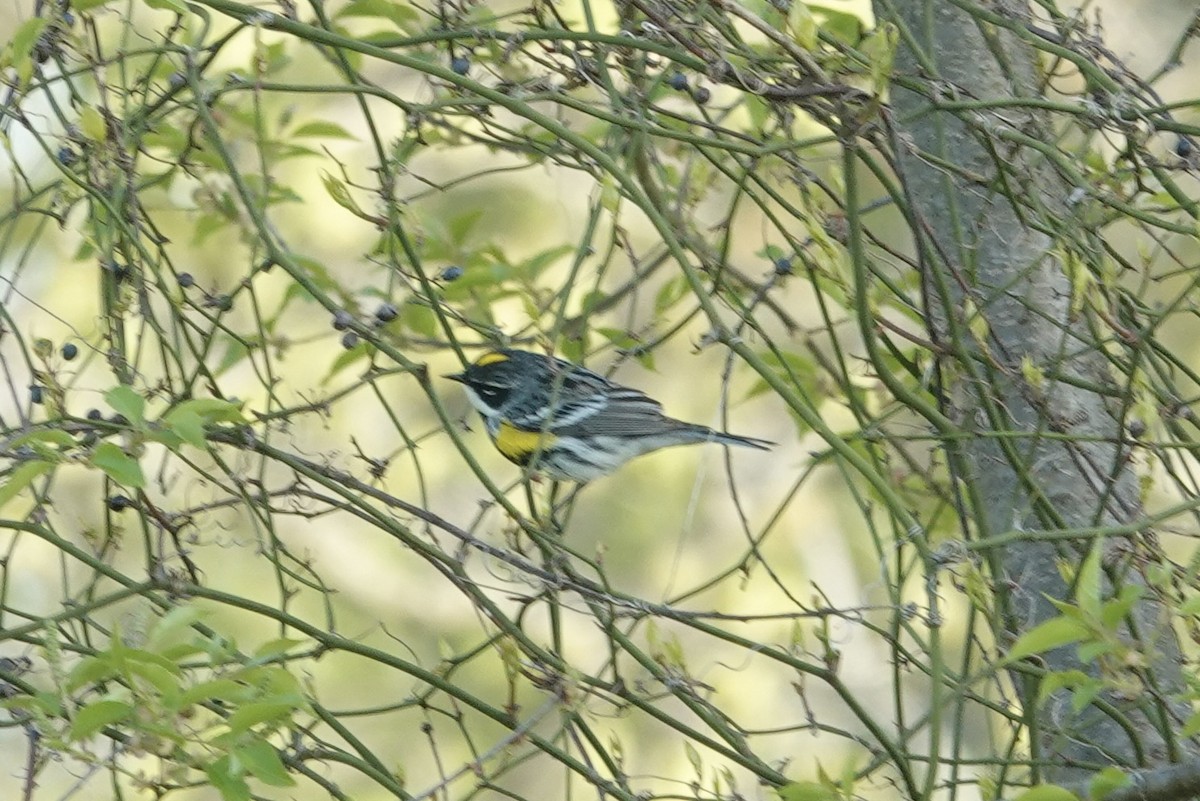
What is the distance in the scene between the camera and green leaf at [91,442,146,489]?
62.7 inches

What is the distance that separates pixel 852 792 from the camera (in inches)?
67.5

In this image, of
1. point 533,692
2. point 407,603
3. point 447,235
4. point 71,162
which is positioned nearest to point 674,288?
point 447,235

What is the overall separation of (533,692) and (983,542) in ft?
16.3

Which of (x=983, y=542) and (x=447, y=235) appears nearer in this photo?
(x=983, y=542)

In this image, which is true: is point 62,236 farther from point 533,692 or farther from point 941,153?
point 941,153

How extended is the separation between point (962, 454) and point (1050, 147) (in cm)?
46

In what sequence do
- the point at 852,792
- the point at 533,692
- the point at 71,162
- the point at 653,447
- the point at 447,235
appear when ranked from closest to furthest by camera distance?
the point at 852,792 → the point at 71,162 → the point at 447,235 → the point at 653,447 → the point at 533,692

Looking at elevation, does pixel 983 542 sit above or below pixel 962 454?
below

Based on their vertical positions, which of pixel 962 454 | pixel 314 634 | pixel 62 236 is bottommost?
pixel 314 634

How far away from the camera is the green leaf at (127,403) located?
5.38 ft

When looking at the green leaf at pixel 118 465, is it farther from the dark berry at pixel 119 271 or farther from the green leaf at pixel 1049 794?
the green leaf at pixel 1049 794

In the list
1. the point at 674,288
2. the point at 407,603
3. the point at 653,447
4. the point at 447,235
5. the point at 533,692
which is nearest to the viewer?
the point at 674,288

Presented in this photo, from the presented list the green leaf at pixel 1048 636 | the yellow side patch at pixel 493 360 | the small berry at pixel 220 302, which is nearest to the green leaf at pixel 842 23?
the small berry at pixel 220 302

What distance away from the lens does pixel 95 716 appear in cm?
152
